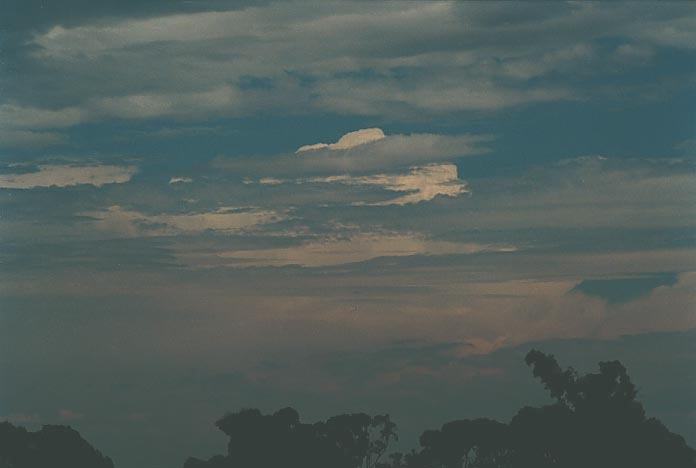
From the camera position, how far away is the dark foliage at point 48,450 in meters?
146

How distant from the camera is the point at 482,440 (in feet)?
509

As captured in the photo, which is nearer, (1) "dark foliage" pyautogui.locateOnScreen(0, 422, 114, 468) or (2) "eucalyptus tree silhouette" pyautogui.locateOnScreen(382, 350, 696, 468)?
(2) "eucalyptus tree silhouette" pyautogui.locateOnScreen(382, 350, 696, 468)

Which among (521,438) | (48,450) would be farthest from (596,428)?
(48,450)

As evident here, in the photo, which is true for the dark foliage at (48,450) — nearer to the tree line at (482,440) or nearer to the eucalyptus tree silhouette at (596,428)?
the tree line at (482,440)

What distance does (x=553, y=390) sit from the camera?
13162 centimetres

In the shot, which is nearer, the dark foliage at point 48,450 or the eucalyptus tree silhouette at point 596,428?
the eucalyptus tree silhouette at point 596,428

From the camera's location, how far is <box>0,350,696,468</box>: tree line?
425 feet

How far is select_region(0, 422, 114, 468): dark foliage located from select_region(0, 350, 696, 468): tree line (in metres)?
0.11

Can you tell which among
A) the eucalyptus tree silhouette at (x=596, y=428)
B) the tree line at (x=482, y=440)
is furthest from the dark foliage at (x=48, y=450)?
the eucalyptus tree silhouette at (x=596, y=428)

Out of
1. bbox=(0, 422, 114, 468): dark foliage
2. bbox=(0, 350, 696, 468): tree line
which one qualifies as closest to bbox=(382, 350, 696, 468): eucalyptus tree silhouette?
bbox=(0, 350, 696, 468): tree line

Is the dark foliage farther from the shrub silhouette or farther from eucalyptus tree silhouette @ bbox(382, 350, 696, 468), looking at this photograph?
eucalyptus tree silhouette @ bbox(382, 350, 696, 468)

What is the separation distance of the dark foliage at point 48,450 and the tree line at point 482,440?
11cm

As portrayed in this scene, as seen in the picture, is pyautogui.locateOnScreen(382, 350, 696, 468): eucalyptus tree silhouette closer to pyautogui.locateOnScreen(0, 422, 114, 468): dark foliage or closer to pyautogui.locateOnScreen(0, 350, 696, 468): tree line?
pyautogui.locateOnScreen(0, 350, 696, 468): tree line

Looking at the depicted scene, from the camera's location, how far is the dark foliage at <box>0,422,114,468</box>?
146000mm
